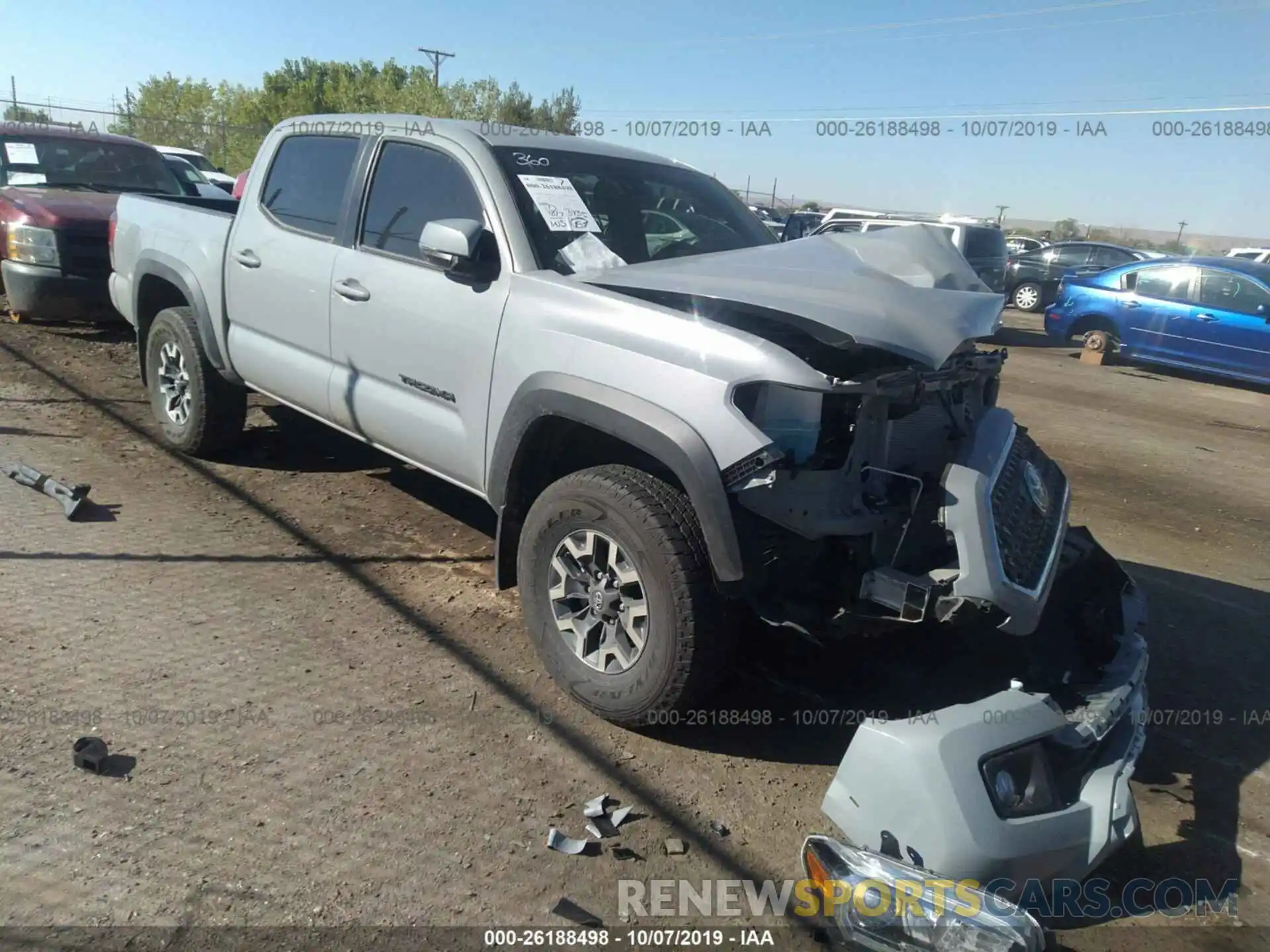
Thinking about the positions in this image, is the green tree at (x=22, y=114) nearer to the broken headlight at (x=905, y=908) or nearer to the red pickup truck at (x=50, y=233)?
the red pickup truck at (x=50, y=233)

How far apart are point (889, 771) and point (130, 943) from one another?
1979 millimetres

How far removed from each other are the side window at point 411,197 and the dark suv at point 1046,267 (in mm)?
17550

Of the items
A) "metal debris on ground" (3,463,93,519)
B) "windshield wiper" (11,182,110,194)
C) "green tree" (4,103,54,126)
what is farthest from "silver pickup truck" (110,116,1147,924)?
"green tree" (4,103,54,126)

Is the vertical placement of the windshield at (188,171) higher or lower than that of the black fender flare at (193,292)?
higher

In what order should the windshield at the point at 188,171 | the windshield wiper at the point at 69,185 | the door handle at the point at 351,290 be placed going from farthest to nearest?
the windshield at the point at 188,171
the windshield wiper at the point at 69,185
the door handle at the point at 351,290

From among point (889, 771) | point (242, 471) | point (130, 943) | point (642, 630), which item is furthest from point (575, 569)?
point (242, 471)

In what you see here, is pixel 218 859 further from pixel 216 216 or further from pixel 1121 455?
pixel 1121 455

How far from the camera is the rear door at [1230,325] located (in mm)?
11781

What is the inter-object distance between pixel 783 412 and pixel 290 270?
9.51ft

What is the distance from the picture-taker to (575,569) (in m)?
3.48

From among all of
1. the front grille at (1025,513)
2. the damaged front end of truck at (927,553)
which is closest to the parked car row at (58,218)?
the damaged front end of truck at (927,553)

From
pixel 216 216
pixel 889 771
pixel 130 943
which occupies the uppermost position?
pixel 216 216

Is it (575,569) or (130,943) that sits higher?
(575,569)

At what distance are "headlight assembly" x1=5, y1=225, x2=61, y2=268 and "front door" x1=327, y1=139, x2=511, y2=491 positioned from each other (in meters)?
4.86
